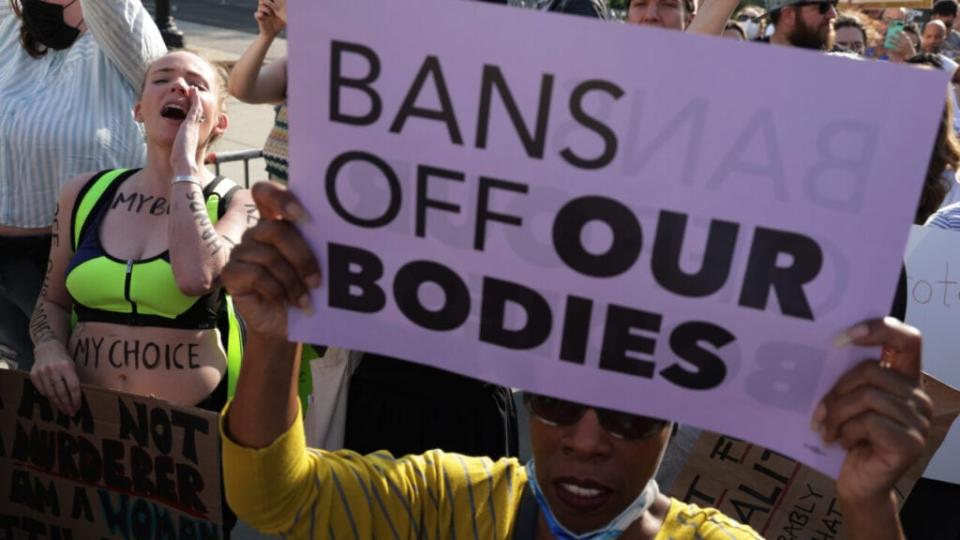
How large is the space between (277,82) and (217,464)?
1620 mm

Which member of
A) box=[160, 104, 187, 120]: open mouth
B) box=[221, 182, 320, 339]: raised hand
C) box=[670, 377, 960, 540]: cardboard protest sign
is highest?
box=[221, 182, 320, 339]: raised hand

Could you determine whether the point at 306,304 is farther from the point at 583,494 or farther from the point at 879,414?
the point at 879,414

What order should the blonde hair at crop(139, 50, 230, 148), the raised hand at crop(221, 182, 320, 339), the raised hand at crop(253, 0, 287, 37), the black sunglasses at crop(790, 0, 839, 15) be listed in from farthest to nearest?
the black sunglasses at crop(790, 0, 839, 15)
the raised hand at crop(253, 0, 287, 37)
the blonde hair at crop(139, 50, 230, 148)
the raised hand at crop(221, 182, 320, 339)

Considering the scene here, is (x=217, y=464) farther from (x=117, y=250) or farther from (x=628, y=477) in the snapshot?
(x=628, y=477)

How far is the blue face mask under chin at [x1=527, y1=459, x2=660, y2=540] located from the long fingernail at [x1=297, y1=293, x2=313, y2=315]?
1.71 ft

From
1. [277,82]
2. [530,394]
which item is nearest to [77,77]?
[277,82]

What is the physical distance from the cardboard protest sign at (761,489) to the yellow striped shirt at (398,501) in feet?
2.60

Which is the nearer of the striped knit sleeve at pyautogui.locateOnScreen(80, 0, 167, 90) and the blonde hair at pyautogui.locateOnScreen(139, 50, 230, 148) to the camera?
the blonde hair at pyautogui.locateOnScreen(139, 50, 230, 148)

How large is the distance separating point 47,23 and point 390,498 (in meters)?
2.63

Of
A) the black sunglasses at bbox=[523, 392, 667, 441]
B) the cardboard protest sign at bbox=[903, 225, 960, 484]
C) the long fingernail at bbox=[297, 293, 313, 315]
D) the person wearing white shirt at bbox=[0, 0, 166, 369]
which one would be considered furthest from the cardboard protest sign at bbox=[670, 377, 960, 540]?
the person wearing white shirt at bbox=[0, 0, 166, 369]

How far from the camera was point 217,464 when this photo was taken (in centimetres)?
263

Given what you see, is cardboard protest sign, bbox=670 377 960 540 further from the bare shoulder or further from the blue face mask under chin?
the bare shoulder

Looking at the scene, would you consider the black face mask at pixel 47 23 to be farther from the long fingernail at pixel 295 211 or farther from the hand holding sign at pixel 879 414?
the hand holding sign at pixel 879 414

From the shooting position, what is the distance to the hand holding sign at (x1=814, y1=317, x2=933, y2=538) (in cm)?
138
